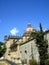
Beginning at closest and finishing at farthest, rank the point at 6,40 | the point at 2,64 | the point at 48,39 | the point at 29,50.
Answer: the point at 2,64 → the point at 48,39 → the point at 29,50 → the point at 6,40

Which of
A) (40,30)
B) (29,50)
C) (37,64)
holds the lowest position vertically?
(37,64)

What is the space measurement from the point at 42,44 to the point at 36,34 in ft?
7.22

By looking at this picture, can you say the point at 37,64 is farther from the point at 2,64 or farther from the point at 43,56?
the point at 2,64

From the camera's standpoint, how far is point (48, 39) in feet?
124

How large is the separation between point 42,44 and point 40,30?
2.74m

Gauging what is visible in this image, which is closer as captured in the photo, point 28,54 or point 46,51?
→ point 46,51

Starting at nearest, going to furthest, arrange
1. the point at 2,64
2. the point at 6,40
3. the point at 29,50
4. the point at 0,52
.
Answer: the point at 2,64, the point at 29,50, the point at 0,52, the point at 6,40

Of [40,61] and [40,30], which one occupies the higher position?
[40,30]

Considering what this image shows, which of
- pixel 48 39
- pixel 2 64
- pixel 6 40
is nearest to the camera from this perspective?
pixel 2 64

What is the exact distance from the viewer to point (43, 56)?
126 feet

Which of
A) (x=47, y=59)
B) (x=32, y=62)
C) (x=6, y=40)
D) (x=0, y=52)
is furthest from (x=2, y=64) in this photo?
(x=6, y=40)

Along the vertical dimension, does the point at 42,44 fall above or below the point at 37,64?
above

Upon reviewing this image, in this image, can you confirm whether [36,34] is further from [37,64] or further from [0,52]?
[0,52]

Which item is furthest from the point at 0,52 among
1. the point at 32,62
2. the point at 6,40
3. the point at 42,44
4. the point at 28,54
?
the point at 42,44
